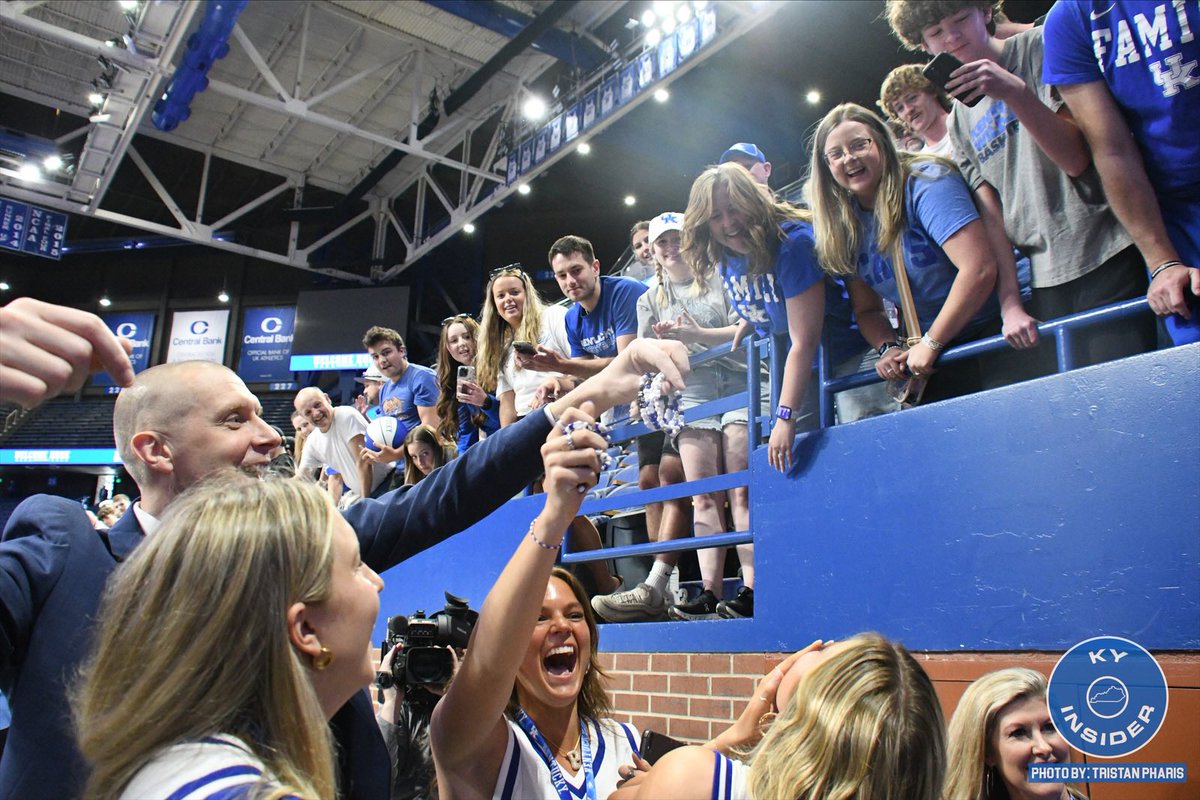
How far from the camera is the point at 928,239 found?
10.3 ft

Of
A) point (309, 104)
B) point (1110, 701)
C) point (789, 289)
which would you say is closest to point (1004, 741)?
point (1110, 701)

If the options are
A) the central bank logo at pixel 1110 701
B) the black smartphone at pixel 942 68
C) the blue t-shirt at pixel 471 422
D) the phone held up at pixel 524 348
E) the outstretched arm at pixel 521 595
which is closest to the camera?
the outstretched arm at pixel 521 595

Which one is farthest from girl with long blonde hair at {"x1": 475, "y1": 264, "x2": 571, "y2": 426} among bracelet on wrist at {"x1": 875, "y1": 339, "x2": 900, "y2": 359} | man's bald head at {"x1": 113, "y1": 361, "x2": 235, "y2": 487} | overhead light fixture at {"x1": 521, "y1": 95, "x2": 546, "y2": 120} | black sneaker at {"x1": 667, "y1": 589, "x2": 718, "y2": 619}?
overhead light fixture at {"x1": 521, "y1": 95, "x2": 546, "y2": 120}

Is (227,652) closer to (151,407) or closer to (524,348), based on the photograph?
(151,407)

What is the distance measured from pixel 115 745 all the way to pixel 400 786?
5.21 ft

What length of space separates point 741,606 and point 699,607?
11.1 inches

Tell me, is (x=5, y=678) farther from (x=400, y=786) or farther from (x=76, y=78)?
(x=76, y=78)

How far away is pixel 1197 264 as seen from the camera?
2.52 meters

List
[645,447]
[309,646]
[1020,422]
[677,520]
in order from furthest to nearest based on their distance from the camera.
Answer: [645,447], [677,520], [1020,422], [309,646]

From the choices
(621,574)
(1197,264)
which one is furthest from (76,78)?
(1197,264)

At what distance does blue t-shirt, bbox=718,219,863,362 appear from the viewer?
11.5 feet

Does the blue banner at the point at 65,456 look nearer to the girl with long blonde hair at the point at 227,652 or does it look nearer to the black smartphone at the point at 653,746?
the black smartphone at the point at 653,746

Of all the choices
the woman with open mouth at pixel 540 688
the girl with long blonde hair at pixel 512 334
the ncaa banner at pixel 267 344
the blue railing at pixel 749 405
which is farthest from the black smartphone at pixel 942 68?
the ncaa banner at pixel 267 344

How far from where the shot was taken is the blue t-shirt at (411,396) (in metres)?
6.84
